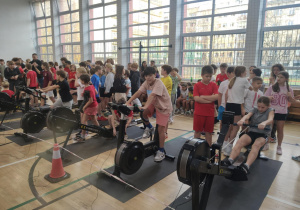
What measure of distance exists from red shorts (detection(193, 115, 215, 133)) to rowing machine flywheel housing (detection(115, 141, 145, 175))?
96 centimetres

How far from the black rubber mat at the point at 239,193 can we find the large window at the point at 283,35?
17.6ft

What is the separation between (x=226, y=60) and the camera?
A: 28.2 feet

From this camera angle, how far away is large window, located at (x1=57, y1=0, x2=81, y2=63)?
13.9 meters

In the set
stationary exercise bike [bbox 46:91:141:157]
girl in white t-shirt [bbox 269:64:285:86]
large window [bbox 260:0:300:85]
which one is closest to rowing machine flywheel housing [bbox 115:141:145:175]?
stationary exercise bike [bbox 46:91:141:157]

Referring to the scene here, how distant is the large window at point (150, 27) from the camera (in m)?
9.95

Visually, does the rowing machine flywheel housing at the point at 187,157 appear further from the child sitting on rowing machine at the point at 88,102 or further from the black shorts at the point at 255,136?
the child sitting on rowing machine at the point at 88,102

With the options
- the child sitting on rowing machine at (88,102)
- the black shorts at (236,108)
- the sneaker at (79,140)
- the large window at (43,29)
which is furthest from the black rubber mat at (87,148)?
the large window at (43,29)

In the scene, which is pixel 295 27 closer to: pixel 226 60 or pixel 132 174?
pixel 226 60

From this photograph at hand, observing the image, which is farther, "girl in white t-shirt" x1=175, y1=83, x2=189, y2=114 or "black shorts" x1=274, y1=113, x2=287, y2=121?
"girl in white t-shirt" x1=175, y1=83, x2=189, y2=114

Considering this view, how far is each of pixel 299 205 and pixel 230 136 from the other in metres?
1.56

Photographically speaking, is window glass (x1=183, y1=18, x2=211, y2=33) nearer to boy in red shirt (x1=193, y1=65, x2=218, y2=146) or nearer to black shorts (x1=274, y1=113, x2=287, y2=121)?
black shorts (x1=274, y1=113, x2=287, y2=121)

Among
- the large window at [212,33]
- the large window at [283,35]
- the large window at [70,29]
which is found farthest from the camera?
the large window at [70,29]

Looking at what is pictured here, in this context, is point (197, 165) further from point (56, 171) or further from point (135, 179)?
point (56, 171)

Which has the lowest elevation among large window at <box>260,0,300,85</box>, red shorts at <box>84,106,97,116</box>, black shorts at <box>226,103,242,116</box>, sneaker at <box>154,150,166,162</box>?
sneaker at <box>154,150,166,162</box>
